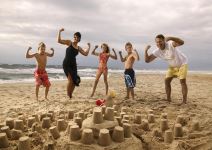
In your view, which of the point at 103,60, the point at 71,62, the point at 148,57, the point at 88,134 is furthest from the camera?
the point at 103,60

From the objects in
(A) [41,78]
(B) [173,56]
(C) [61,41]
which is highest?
(C) [61,41]

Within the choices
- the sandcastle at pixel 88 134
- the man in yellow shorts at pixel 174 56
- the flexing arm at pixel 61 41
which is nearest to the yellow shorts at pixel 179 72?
the man in yellow shorts at pixel 174 56

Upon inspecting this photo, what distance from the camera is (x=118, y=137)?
291cm

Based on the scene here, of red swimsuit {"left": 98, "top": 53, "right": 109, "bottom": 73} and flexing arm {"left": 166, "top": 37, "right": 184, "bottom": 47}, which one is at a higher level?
flexing arm {"left": 166, "top": 37, "right": 184, "bottom": 47}

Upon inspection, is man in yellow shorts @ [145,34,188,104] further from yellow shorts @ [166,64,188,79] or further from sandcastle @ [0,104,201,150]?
sandcastle @ [0,104,201,150]

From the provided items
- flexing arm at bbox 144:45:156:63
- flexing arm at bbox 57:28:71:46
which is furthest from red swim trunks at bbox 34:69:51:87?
flexing arm at bbox 144:45:156:63

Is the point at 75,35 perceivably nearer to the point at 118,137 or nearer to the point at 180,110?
the point at 180,110

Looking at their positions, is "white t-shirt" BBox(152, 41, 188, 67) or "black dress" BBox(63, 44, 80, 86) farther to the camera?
"black dress" BBox(63, 44, 80, 86)

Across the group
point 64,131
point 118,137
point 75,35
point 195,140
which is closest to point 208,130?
point 195,140

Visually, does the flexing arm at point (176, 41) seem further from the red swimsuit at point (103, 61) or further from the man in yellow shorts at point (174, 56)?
the red swimsuit at point (103, 61)

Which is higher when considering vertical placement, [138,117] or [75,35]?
[75,35]

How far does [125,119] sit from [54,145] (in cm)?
118

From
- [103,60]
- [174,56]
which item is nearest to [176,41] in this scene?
[174,56]

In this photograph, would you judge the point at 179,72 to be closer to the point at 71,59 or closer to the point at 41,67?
the point at 71,59
